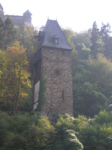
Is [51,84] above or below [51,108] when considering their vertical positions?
above

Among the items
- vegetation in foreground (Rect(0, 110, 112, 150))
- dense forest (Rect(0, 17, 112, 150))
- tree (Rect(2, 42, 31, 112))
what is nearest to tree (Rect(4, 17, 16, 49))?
dense forest (Rect(0, 17, 112, 150))

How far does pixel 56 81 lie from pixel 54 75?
877 mm

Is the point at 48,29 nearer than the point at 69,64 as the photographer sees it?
No

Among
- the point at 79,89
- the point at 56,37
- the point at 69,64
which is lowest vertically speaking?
the point at 79,89

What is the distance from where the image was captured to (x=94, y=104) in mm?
41969

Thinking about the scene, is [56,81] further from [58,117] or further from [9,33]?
[9,33]

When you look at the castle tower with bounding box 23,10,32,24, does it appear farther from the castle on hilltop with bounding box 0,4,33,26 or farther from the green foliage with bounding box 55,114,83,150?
the green foliage with bounding box 55,114,83,150

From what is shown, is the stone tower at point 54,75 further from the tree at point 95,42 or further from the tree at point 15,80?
the tree at point 95,42

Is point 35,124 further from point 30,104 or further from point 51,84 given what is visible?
point 30,104

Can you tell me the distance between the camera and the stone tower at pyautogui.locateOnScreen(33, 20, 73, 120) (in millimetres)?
35188

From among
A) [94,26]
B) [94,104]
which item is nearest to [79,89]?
[94,104]

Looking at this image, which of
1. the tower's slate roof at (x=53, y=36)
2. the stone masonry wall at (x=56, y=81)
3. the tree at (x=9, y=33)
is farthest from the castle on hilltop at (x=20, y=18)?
the stone masonry wall at (x=56, y=81)

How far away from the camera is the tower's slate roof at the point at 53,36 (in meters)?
38.3

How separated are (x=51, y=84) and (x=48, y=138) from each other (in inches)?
392
